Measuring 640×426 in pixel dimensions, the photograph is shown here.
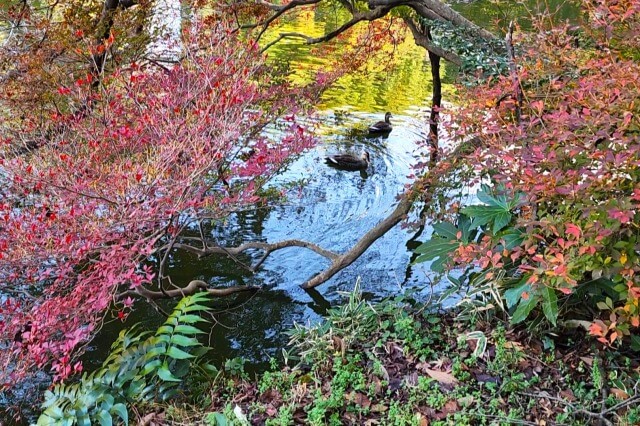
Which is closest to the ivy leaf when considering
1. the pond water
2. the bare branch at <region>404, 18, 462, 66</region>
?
the pond water

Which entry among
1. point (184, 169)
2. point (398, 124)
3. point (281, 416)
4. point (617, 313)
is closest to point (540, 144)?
point (617, 313)

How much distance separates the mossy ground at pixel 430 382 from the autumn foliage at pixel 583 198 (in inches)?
9.1

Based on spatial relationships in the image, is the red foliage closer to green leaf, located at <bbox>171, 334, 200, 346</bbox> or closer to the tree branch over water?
green leaf, located at <bbox>171, 334, 200, 346</bbox>

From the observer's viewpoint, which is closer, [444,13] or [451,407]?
[451,407]

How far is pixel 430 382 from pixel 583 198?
111cm

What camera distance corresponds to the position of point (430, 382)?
253cm

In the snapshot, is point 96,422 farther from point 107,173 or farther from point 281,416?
point 107,173

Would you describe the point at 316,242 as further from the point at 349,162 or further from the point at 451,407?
the point at 451,407

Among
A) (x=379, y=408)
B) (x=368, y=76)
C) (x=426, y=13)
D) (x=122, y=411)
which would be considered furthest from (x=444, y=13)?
(x=368, y=76)

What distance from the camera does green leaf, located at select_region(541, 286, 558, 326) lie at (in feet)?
7.72

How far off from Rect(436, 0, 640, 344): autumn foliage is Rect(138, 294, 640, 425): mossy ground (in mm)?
231

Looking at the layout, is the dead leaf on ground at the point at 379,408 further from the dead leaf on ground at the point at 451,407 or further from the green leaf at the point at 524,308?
the green leaf at the point at 524,308

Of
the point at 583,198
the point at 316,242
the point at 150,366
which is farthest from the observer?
the point at 316,242

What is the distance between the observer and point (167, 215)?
3.35 metres
